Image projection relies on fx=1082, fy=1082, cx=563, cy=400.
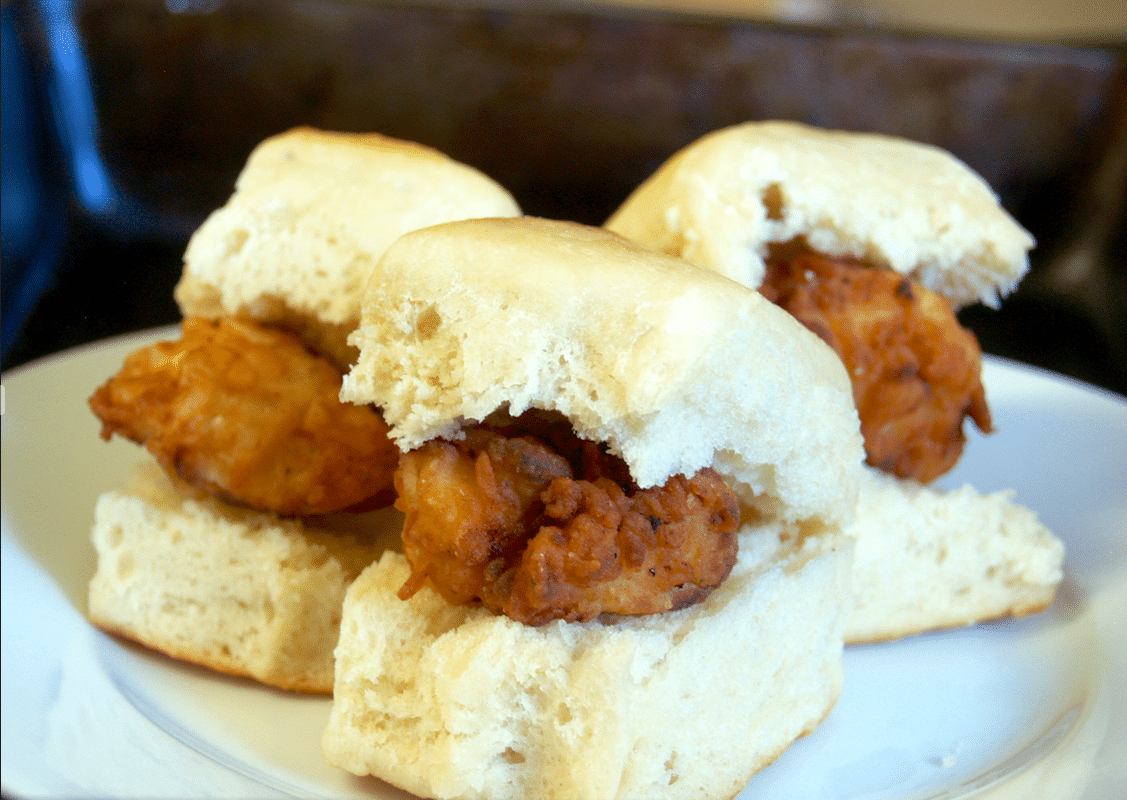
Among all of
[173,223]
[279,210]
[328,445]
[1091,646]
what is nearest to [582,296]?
[328,445]

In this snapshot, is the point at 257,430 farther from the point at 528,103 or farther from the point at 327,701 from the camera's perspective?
the point at 528,103

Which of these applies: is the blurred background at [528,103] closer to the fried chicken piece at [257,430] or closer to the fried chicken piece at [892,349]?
the fried chicken piece at [892,349]

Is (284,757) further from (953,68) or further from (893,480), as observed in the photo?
(953,68)

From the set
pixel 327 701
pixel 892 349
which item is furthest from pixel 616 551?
pixel 892 349

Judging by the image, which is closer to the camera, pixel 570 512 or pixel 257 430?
pixel 570 512

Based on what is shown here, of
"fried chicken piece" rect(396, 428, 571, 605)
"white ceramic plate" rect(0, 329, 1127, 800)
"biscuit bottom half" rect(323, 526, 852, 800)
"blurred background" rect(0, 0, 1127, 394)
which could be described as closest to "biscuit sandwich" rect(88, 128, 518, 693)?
"white ceramic plate" rect(0, 329, 1127, 800)

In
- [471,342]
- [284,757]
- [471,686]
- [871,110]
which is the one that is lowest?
[871,110]
